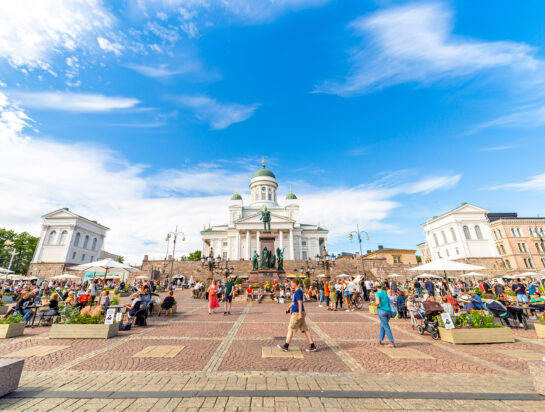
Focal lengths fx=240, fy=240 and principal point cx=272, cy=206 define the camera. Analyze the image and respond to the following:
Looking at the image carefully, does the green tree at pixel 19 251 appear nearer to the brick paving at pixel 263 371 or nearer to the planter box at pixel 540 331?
the brick paving at pixel 263 371

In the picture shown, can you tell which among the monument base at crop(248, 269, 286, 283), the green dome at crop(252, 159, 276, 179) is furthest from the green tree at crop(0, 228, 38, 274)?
the monument base at crop(248, 269, 286, 283)

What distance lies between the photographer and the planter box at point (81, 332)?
780cm

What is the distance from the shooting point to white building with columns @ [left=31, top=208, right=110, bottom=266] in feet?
194

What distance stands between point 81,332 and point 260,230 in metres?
53.3

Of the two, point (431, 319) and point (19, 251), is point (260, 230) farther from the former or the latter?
point (19, 251)

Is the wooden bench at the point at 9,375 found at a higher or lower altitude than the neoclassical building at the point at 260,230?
lower

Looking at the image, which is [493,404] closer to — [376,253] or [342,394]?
[342,394]

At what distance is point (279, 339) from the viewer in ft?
24.5

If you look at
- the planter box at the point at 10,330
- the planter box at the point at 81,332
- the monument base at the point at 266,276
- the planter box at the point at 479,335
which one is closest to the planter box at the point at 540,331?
the planter box at the point at 479,335

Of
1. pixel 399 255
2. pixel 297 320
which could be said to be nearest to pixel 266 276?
pixel 297 320

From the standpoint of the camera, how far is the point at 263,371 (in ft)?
15.9

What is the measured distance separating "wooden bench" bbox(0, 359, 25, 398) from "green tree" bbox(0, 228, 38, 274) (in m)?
78.7

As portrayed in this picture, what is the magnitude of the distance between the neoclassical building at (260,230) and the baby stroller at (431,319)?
52.3 meters

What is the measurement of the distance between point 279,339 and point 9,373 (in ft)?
19.4
